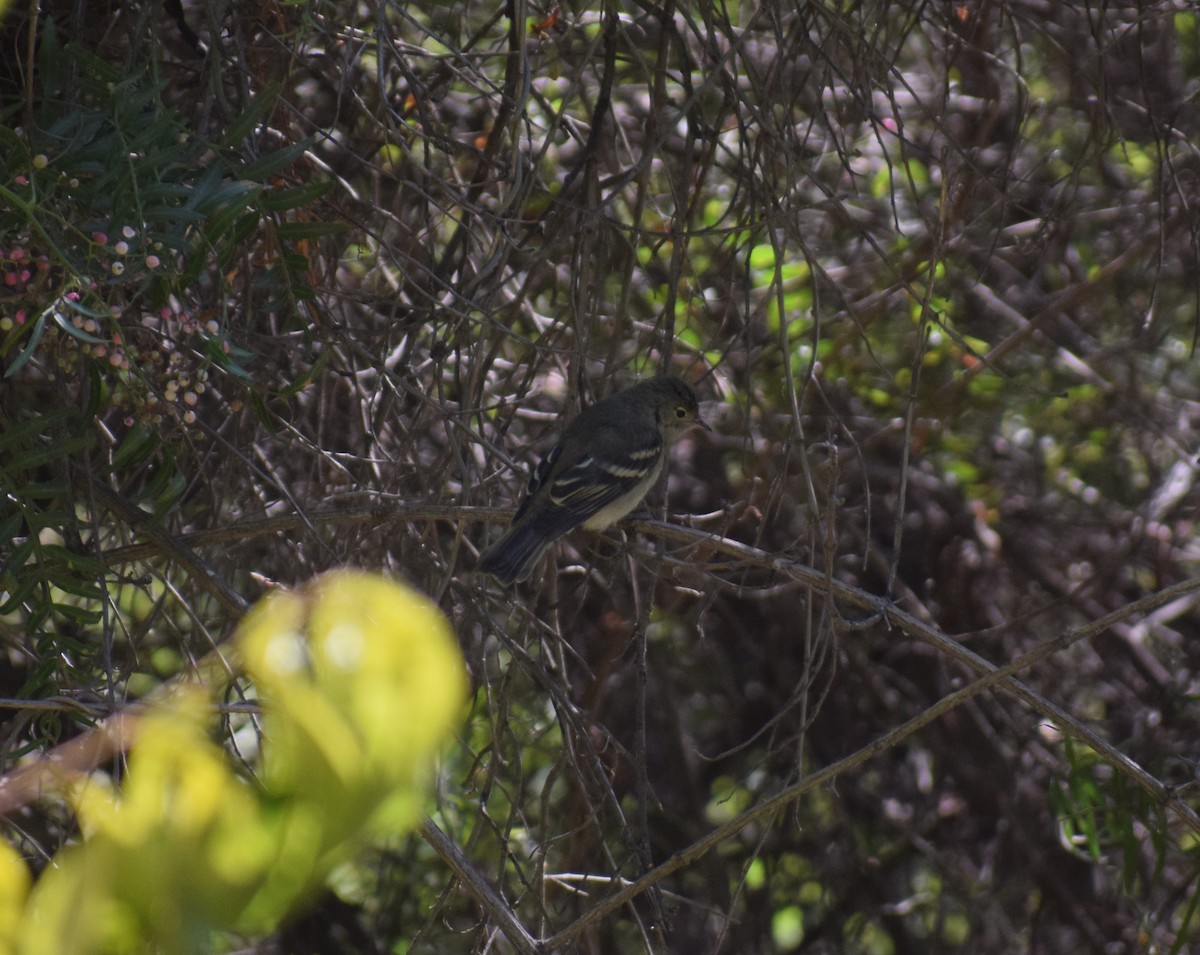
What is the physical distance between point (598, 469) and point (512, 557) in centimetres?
79

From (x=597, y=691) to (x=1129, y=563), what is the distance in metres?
2.18

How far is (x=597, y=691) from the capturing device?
454 cm

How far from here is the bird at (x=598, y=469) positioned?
375 centimetres

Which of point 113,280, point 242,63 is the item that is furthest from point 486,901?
point 242,63

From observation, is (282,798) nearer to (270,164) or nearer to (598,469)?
(270,164)

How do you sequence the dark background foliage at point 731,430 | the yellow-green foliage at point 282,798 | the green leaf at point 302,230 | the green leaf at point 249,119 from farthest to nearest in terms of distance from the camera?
the dark background foliage at point 731,430 → the green leaf at point 302,230 → the green leaf at point 249,119 → the yellow-green foliage at point 282,798

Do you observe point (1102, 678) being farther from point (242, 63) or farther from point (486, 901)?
point (242, 63)

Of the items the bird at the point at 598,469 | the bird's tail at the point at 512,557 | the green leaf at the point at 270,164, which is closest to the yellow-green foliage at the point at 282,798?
the green leaf at the point at 270,164

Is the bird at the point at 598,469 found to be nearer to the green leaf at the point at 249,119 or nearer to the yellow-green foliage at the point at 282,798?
the green leaf at the point at 249,119

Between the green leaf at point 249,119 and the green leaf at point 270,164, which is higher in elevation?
the green leaf at point 249,119

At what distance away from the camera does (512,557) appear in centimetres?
375

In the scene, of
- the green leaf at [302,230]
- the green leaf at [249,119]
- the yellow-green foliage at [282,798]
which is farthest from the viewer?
the green leaf at [302,230]

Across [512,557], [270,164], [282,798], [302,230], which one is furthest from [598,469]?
[282,798]

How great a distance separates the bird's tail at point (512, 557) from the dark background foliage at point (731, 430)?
0.34ft
